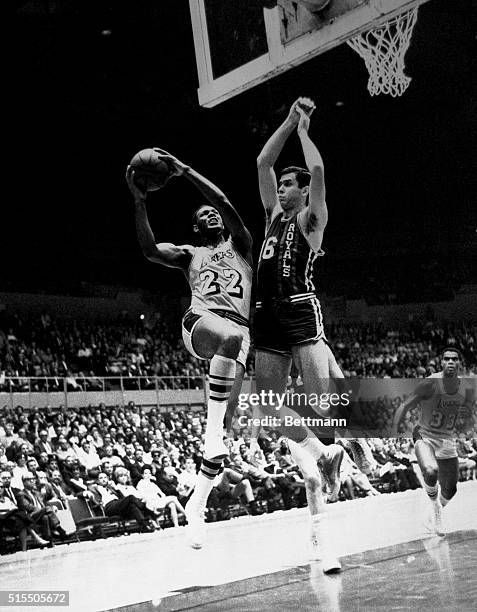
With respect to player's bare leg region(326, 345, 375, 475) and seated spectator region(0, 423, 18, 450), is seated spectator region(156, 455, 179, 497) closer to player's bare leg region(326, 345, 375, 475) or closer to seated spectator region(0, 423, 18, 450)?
player's bare leg region(326, 345, 375, 475)

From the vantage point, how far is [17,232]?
682cm

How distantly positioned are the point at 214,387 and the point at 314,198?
1.26 meters

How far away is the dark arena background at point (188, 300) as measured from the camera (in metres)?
4.64

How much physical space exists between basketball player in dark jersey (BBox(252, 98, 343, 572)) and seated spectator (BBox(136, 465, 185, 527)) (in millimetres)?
881

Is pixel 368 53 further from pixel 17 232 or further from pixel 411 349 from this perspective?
pixel 17 232

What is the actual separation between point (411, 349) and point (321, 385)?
2.88 feet

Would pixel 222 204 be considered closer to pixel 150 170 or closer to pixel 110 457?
pixel 150 170

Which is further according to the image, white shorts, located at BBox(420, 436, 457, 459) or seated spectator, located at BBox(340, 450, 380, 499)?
white shorts, located at BBox(420, 436, 457, 459)

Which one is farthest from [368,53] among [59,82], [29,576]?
[29,576]

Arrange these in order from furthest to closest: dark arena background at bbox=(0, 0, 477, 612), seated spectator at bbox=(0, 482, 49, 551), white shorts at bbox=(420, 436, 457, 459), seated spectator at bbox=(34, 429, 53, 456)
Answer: seated spectator at bbox=(34, 429, 53, 456) → seated spectator at bbox=(0, 482, 49, 551) → white shorts at bbox=(420, 436, 457, 459) → dark arena background at bbox=(0, 0, 477, 612)

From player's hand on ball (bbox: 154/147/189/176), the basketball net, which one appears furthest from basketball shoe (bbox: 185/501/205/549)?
the basketball net

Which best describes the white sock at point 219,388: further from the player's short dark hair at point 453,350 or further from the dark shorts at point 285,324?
the player's short dark hair at point 453,350

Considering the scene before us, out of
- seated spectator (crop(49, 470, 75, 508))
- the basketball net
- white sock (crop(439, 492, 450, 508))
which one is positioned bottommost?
white sock (crop(439, 492, 450, 508))

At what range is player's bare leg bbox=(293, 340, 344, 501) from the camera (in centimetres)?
461
